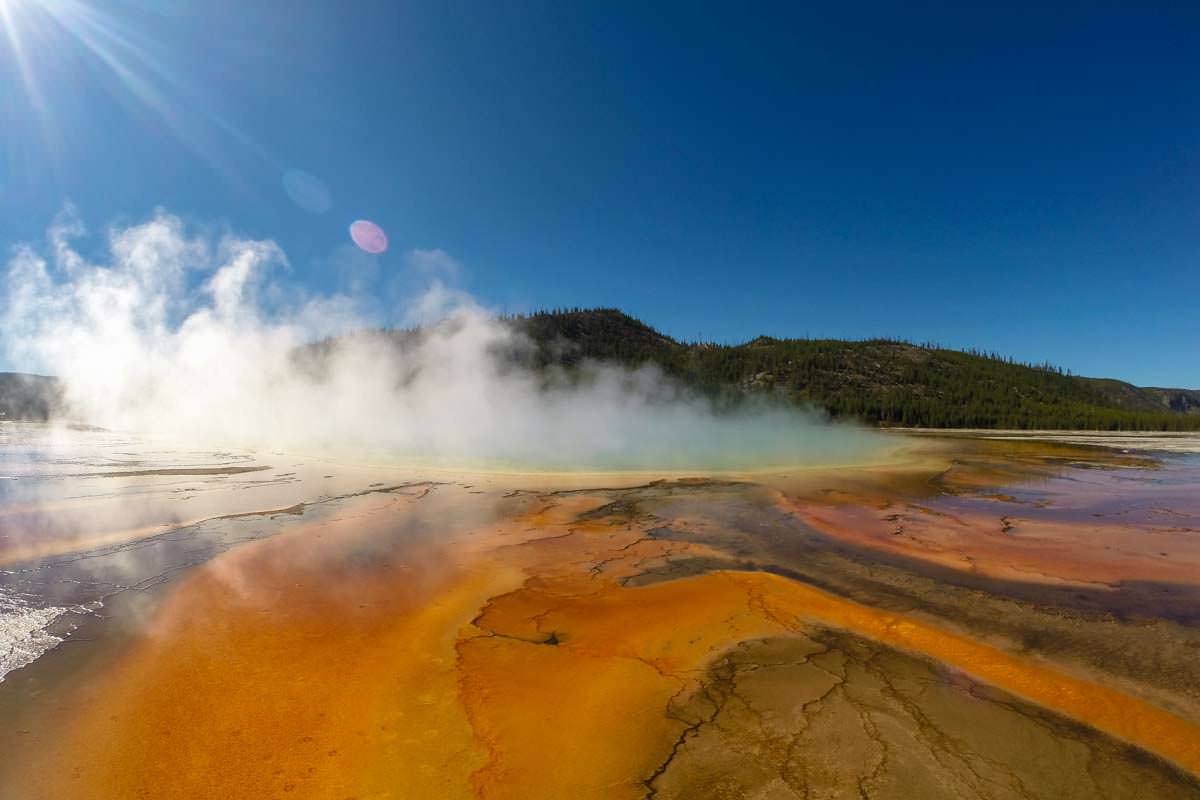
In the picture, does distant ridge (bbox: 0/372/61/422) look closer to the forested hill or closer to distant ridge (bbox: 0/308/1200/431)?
distant ridge (bbox: 0/308/1200/431)

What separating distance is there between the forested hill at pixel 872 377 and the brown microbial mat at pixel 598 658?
6426cm

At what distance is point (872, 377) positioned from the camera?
90062mm

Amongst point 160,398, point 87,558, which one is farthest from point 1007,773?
point 160,398

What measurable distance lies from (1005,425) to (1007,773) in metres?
72.9

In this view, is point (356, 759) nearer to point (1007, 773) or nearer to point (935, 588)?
point (1007, 773)

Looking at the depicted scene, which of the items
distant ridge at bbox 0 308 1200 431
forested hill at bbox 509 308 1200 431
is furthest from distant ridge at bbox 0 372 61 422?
forested hill at bbox 509 308 1200 431

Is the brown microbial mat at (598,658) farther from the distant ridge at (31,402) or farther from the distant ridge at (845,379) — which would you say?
the distant ridge at (31,402)

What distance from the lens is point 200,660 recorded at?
4.43 meters

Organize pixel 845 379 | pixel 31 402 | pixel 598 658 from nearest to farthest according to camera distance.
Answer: pixel 598 658 → pixel 31 402 → pixel 845 379

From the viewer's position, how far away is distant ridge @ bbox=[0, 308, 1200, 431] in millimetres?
60906

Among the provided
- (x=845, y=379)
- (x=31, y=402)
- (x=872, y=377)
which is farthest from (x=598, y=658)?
(x=872, y=377)

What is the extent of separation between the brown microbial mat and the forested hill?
2530 inches

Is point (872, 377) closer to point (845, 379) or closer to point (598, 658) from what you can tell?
point (845, 379)

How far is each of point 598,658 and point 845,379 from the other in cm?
9207
